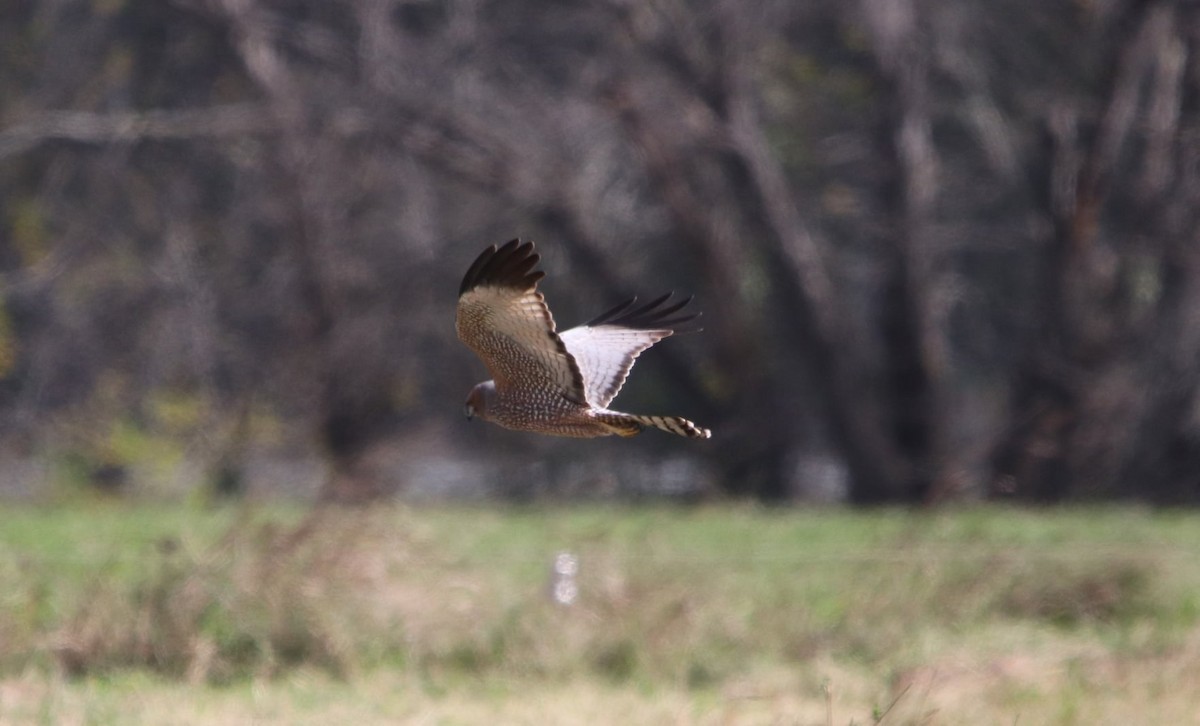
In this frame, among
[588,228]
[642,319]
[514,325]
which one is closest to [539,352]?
[514,325]

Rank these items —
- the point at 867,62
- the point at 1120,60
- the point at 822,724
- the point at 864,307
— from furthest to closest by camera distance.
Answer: the point at 864,307
the point at 867,62
the point at 1120,60
the point at 822,724

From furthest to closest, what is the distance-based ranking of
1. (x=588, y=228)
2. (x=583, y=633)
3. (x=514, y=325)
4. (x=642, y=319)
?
(x=588, y=228) < (x=583, y=633) < (x=642, y=319) < (x=514, y=325)

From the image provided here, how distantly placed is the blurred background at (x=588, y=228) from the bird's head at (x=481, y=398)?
9.56m

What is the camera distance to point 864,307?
1933 cm

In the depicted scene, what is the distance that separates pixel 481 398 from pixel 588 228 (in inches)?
438

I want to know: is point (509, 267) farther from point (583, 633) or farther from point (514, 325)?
point (583, 633)

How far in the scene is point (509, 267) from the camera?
5.05 m

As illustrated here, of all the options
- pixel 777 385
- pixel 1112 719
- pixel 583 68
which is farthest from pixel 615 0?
pixel 1112 719

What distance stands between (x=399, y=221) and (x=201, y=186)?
2.21 meters

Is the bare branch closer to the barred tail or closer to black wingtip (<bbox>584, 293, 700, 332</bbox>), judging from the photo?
black wingtip (<bbox>584, 293, 700, 332</bbox>)

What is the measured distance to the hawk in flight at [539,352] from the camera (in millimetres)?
5055

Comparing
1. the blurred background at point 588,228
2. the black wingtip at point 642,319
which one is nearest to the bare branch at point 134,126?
the blurred background at point 588,228

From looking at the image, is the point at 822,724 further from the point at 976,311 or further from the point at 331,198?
the point at 976,311

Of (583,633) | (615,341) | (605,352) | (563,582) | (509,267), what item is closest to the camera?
(509,267)
